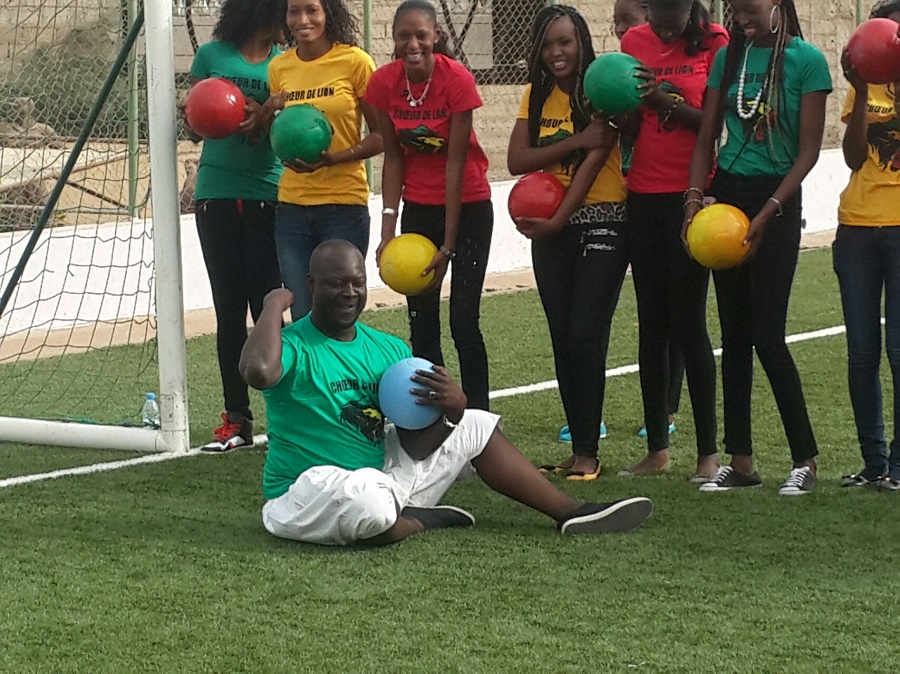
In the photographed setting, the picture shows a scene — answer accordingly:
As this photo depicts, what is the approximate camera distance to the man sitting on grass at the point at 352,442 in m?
5.00

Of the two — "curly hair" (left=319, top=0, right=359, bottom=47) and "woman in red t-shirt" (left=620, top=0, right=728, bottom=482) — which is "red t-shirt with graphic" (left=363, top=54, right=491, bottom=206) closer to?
"curly hair" (left=319, top=0, right=359, bottom=47)

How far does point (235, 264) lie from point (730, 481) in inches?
98.3

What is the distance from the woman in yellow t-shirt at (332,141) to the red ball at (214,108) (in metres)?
0.17

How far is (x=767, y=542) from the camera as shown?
16.7 ft

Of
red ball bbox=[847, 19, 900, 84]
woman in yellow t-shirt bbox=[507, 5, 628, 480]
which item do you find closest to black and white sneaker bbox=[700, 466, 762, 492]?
woman in yellow t-shirt bbox=[507, 5, 628, 480]

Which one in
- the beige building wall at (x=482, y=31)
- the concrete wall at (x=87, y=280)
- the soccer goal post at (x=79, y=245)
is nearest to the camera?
the soccer goal post at (x=79, y=245)

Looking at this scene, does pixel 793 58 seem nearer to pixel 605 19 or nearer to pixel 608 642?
pixel 608 642

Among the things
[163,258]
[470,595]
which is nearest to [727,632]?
[470,595]

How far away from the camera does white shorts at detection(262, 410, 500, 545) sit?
493 centimetres

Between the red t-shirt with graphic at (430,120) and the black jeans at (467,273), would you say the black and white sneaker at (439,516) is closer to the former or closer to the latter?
the black jeans at (467,273)

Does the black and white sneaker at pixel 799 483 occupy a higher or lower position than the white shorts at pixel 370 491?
lower

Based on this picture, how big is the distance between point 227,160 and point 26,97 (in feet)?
14.8

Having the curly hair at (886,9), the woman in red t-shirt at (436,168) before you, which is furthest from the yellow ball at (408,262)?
the curly hair at (886,9)

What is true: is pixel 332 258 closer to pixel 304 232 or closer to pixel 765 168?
pixel 304 232
